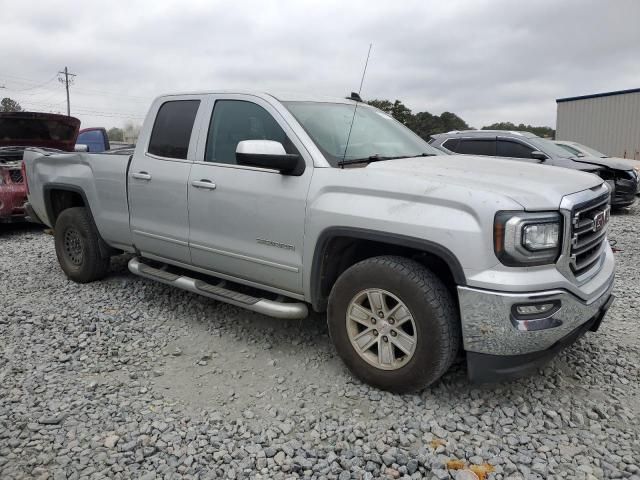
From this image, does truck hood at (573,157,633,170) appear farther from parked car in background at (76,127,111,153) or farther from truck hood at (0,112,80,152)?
parked car in background at (76,127,111,153)

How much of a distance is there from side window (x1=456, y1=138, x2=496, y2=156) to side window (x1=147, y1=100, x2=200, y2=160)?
671 centimetres

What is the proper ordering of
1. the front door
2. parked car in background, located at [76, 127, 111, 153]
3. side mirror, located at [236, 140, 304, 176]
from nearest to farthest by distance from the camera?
1. side mirror, located at [236, 140, 304, 176]
2. the front door
3. parked car in background, located at [76, 127, 111, 153]

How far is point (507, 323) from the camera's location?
2.62 meters

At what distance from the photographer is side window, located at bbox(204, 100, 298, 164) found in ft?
12.0

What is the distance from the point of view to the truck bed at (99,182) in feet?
15.2

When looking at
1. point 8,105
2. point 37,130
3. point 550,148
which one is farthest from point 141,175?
point 8,105

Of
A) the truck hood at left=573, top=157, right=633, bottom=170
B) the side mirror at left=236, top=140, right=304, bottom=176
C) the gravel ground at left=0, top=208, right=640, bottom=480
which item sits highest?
the side mirror at left=236, top=140, right=304, bottom=176

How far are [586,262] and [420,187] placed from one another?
3.52 feet

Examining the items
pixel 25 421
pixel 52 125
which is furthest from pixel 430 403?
pixel 52 125

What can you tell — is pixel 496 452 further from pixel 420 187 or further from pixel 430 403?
pixel 420 187

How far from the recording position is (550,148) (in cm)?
988

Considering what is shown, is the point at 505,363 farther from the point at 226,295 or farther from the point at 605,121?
the point at 605,121

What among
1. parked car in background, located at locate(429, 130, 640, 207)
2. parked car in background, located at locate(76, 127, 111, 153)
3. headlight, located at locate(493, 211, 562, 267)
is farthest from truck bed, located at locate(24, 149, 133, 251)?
parked car in background, located at locate(76, 127, 111, 153)

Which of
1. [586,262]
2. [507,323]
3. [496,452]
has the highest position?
[586,262]
